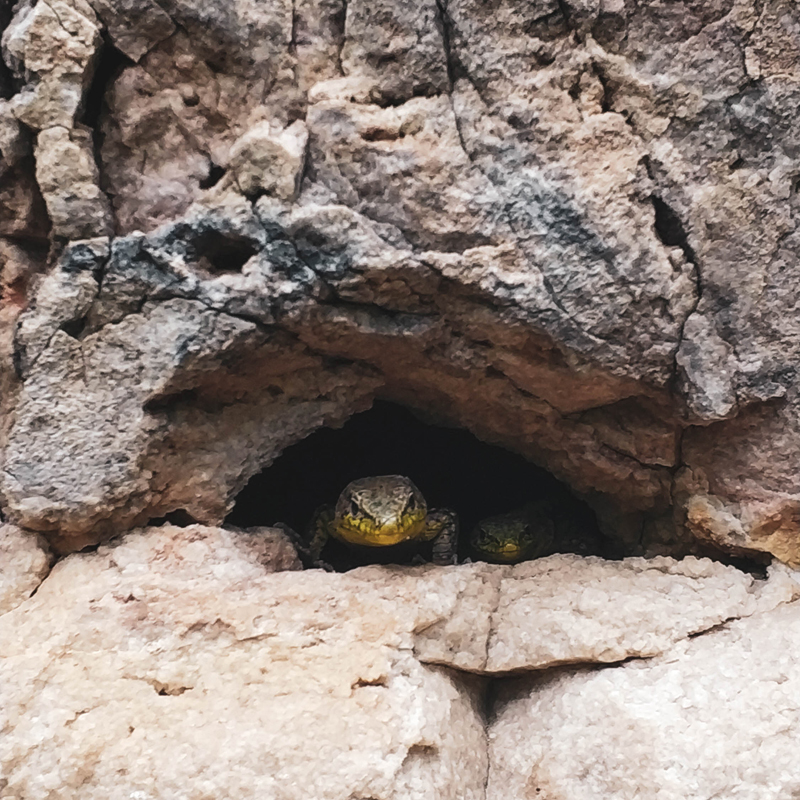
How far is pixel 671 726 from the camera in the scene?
2.01 metres

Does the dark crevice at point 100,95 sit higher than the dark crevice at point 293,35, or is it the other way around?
the dark crevice at point 293,35

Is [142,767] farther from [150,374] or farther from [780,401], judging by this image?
[780,401]

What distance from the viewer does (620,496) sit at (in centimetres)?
303

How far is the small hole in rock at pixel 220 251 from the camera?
230cm

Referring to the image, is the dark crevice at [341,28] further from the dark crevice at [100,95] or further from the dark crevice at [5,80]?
the dark crevice at [5,80]

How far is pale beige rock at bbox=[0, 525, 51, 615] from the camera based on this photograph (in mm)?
2297

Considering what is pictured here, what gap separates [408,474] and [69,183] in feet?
9.33

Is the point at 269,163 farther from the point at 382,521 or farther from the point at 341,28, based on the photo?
the point at 382,521

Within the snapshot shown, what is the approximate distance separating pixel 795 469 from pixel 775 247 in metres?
0.81

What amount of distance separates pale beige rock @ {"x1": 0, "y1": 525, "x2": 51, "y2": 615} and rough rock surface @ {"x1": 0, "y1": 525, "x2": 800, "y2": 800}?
56 mm

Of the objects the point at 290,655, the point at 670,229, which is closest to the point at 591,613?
the point at 290,655

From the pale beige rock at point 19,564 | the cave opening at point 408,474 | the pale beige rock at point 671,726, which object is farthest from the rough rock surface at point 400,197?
the cave opening at point 408,474

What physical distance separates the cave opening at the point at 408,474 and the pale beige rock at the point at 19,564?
1.30m

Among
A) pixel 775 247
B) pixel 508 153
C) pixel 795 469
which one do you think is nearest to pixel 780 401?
pixel 795 469
